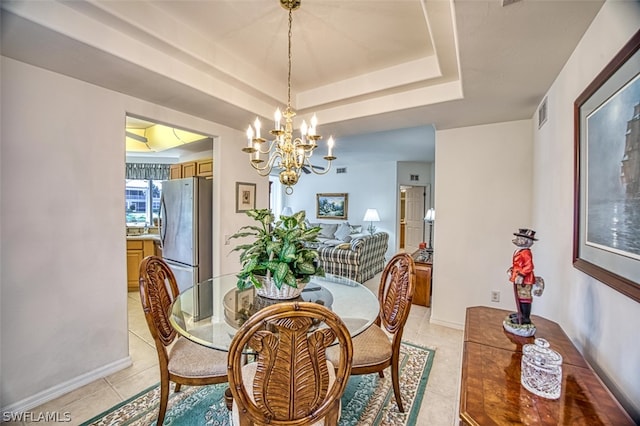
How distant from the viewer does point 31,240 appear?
1886 millimetres

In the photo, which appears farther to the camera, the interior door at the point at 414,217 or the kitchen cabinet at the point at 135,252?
the interior door at the point at 414,217

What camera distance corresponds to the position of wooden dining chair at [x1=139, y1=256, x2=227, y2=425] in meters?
1.52

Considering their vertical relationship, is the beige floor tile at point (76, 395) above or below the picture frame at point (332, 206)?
below

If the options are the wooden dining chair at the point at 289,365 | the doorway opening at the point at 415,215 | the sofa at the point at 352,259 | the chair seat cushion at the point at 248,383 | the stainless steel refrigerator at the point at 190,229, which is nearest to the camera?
the wooden dining chair at the point at 289,365

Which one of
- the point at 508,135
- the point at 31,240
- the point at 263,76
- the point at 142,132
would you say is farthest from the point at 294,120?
the point at 142,132

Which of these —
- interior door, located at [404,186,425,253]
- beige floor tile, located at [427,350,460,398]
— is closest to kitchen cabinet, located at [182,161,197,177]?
beige floor tile, located at [427,350,460,398]

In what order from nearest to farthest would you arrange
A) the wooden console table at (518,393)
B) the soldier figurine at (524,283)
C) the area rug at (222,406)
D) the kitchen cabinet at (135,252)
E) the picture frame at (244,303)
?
the wooden console table at (518,393), the soldier figurine at (524,283), the picture frame at (244,303), the area rug at (222,406), the kitchen cabinet at (135,252)

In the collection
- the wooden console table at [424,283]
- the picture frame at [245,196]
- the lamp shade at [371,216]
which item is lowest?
the wooden console table at [424,283]

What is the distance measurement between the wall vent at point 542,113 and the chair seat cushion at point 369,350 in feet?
7.03

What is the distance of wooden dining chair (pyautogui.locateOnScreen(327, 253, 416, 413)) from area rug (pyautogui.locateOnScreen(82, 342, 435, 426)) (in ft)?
0.45

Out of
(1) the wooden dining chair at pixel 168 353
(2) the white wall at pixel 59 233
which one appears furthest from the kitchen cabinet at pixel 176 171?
(1) the wooden dining chair at pixel 168 353

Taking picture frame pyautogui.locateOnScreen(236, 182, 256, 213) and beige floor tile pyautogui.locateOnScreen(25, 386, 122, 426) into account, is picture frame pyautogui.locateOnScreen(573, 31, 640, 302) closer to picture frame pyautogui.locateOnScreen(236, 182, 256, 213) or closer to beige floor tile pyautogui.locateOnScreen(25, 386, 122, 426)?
beige floor tile pyautogui.locateOnScreen(25, 386, 122, 426)

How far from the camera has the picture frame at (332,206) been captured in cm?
809

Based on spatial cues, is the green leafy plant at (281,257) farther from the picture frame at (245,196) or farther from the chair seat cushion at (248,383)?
the picture frame at (245,196)
